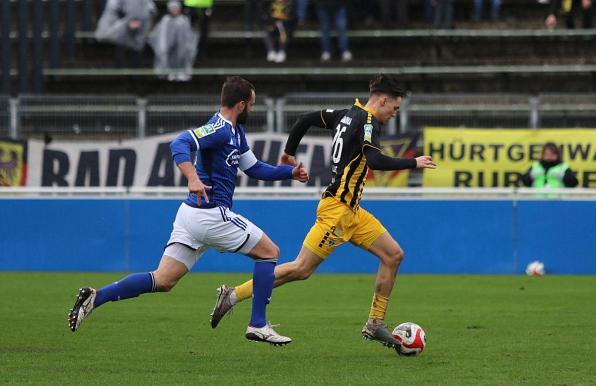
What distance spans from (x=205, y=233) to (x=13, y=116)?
38.9 ft

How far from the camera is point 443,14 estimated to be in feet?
79.1

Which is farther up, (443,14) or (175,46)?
(443,14)

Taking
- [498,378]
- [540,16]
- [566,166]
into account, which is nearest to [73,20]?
[540,16]

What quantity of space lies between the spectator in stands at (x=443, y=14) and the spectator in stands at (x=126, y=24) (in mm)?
5322

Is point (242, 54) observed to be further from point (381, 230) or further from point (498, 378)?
point (498, 378)

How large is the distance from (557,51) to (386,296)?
1468cm

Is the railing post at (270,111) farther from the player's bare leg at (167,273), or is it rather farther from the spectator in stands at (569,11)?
the player's bare leg at (167,273)

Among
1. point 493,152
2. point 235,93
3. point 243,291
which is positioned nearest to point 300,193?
point 493,152

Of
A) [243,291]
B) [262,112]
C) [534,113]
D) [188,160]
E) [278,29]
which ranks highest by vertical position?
[278,29]

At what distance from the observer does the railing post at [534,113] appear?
19578 mm

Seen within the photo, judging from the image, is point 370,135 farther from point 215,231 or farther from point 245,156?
point 215,231

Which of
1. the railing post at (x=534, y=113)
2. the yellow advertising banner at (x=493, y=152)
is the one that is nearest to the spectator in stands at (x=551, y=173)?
the yellow advertising banner at (x=493, y=152)

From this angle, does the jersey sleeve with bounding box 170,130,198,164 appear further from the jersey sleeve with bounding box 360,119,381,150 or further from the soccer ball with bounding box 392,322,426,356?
the soccer ball with bounding box 392,322,426,356

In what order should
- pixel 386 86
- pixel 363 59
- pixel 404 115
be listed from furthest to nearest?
pixel 363 59
pixel 404 115
pixel 386 86
